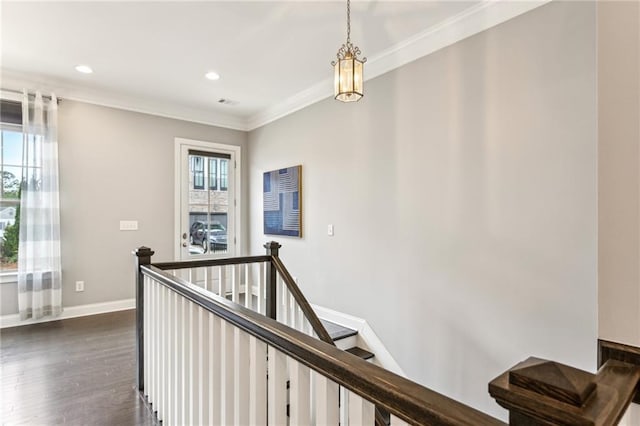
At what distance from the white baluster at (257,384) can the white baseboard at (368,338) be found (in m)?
2.25

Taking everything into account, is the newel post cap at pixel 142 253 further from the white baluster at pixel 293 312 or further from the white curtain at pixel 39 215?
the white curtain at pixel 39 215

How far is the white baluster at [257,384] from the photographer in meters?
1.20

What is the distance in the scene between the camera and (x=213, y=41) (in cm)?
309

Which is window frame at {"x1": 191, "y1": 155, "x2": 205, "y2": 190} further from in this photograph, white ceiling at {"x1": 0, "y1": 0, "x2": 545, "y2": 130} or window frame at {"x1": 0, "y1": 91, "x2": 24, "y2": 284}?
window frame at {"x1": 0, "y1": 91, "x2": 24, "y2": 284}

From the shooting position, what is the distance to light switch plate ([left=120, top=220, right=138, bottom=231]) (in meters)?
4.52

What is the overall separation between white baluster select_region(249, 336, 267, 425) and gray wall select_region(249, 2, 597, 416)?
195 centimetres

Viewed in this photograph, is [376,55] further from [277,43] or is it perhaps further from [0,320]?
[0,320]

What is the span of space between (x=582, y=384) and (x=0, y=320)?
16.9 feet

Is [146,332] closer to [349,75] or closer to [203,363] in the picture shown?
[203,363]

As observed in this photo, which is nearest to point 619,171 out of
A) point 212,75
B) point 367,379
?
point 367,379

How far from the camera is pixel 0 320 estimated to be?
3779 mm

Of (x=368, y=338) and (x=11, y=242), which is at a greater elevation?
(x=11, y=242)

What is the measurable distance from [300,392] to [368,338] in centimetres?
266

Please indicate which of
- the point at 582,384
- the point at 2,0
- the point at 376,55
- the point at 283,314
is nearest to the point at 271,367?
the point at 582,384
